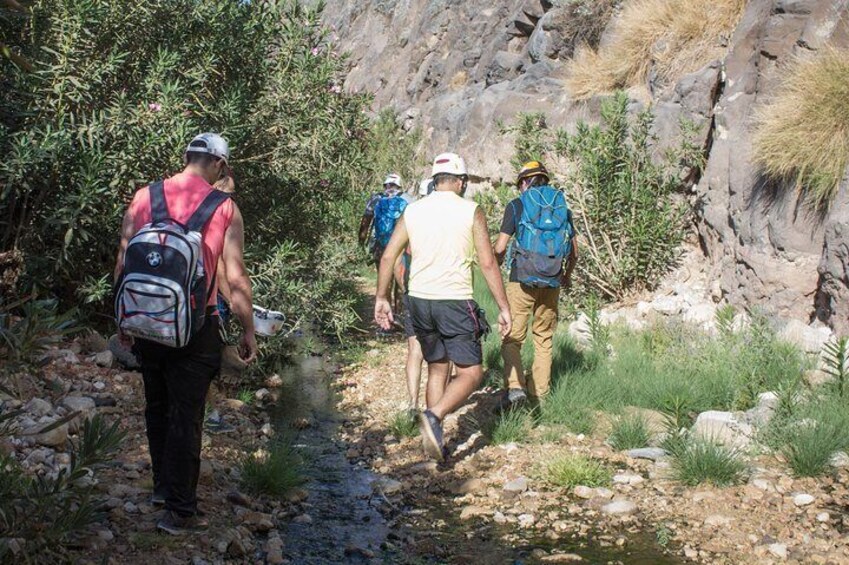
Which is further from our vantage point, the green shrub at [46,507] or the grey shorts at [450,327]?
the grey shorts at [450,327]

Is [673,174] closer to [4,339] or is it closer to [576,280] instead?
[576,280]

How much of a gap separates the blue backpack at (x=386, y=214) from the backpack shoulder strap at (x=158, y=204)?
19.7ft

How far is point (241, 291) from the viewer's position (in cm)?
410

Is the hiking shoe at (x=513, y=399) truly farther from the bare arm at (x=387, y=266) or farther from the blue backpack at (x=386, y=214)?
the blue backpack at (x=386, y=214)

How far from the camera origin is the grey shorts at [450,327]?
5.40m

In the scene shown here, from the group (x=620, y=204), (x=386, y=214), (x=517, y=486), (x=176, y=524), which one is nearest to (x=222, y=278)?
(x=176, y=524)

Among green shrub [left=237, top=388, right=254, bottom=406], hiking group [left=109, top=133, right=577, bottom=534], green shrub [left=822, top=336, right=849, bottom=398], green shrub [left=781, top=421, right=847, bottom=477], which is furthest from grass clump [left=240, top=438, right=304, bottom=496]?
green shrub [left=822, top=336, right=849, bottom=398]

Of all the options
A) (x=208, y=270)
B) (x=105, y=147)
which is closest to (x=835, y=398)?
(x=208, y=270)

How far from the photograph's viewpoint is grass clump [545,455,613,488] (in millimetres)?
5242

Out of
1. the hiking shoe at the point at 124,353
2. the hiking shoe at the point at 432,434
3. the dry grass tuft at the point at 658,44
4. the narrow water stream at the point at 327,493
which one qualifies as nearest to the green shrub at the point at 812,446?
the hiking shoe at the point at 432,434

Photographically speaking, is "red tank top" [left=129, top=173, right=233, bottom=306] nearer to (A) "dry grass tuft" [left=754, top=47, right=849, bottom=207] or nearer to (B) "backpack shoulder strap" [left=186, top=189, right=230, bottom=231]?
(B) "backpack shoulder strap" [left=186, top=189, right=230, bottom=231]

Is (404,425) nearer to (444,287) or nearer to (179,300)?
(444,287)

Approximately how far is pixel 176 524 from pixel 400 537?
119 cm

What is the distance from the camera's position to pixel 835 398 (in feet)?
19.2
